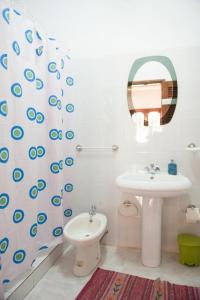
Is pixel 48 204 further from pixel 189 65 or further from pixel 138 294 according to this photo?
pixel 189 65

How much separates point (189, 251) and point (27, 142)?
1531mm

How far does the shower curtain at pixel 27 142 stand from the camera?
1271 millimetres

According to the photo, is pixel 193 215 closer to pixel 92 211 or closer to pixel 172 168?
pixel 172 168

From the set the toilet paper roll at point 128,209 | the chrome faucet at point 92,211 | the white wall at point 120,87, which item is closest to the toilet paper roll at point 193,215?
the white wall at point 120,87

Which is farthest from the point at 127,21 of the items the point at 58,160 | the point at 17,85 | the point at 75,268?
the point at 75,268

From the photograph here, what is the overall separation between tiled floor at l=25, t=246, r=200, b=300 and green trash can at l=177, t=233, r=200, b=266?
1.8 inches

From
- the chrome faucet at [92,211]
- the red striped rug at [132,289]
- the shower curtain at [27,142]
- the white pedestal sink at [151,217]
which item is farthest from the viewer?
the chrome faucet at [92,211]

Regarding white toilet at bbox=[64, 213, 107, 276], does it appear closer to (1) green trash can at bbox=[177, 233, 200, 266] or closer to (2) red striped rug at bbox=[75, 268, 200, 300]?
(2) red striped rug at bbox=[75, 268, 200, 300]

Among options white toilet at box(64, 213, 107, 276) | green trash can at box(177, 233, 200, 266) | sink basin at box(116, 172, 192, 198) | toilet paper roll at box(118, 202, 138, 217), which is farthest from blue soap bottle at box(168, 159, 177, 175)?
white toilet at box(64, 213, 107, 276)

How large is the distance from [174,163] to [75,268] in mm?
1179

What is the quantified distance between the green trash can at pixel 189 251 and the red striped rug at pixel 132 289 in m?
0.28

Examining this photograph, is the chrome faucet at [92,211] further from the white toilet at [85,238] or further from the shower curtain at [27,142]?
the shower curtain at [27,142]

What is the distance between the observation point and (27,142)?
1468 mm

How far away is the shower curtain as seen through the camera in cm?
127
